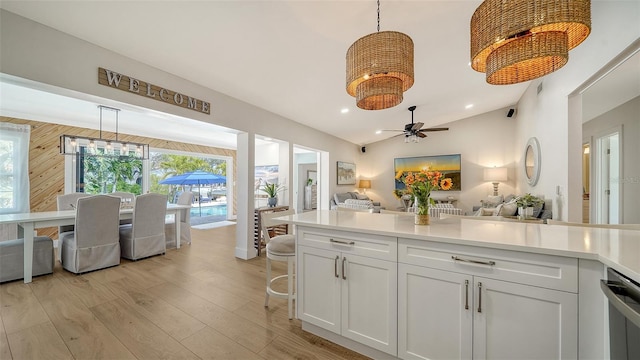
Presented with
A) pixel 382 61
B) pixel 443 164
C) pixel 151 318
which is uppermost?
pixel 382 61

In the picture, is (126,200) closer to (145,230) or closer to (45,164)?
(145,230)

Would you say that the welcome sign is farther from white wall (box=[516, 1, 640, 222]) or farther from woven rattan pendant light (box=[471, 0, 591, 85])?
white wall (box=[516, 1, 640, 222])

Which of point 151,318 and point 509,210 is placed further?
point 509,210

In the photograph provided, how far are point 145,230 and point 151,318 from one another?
6.97ft

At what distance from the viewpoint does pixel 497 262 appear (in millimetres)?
1281

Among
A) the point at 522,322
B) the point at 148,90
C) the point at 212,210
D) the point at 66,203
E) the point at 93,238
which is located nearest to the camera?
the point at 522,322

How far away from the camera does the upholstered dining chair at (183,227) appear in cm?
451

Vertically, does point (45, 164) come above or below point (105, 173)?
above

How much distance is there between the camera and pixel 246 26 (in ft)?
7.43

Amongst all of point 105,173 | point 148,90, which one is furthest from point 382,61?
point 105,173

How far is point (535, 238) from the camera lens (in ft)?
4.47

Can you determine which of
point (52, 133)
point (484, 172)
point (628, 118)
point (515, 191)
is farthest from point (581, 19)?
point (52, 133)

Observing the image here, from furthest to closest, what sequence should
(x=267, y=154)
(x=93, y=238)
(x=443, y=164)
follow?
(x=267, y=154) < (x=443, y=164) < (x=93, y=238)

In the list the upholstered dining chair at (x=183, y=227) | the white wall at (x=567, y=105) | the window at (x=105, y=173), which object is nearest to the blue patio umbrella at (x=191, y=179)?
the window at (x=105, y=173)
